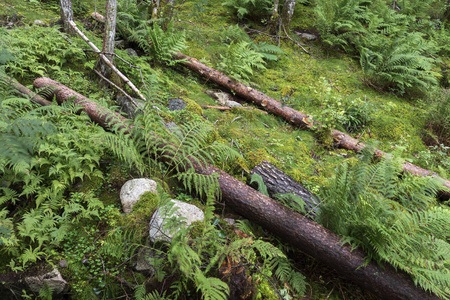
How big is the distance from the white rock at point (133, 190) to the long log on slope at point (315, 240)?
669 mm

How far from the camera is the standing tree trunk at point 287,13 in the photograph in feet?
28.6

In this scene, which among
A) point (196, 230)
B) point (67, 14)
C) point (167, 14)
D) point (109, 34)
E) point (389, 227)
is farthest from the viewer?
point (167, 14)

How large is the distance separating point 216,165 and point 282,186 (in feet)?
3.31

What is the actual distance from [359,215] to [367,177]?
0.58m

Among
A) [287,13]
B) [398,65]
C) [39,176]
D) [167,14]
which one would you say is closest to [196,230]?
[39,176]

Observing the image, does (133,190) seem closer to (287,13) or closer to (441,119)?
(441,119)

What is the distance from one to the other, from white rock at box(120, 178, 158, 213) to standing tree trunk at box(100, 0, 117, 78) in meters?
2.78

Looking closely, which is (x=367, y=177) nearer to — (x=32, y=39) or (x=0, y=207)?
(x=0, y=207)

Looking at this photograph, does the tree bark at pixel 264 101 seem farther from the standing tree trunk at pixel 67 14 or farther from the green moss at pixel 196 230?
the green moss at pixel 196 230

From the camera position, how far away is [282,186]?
3619 millimetres

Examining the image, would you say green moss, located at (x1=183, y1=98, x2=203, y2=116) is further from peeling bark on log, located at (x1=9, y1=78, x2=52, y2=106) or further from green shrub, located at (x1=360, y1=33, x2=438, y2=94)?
green shrub, located at (x1=360, y1=33, x2=438, y2=94)

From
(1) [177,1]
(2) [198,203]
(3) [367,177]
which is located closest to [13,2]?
(1) [177,1]

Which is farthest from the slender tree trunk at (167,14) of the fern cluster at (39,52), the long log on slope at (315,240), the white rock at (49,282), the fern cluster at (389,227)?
the white rock at (49,282)

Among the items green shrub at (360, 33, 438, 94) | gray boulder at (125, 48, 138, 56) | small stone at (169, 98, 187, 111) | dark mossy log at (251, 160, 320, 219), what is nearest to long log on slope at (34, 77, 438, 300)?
dark mossy log at (251, 160, 320, 219)
